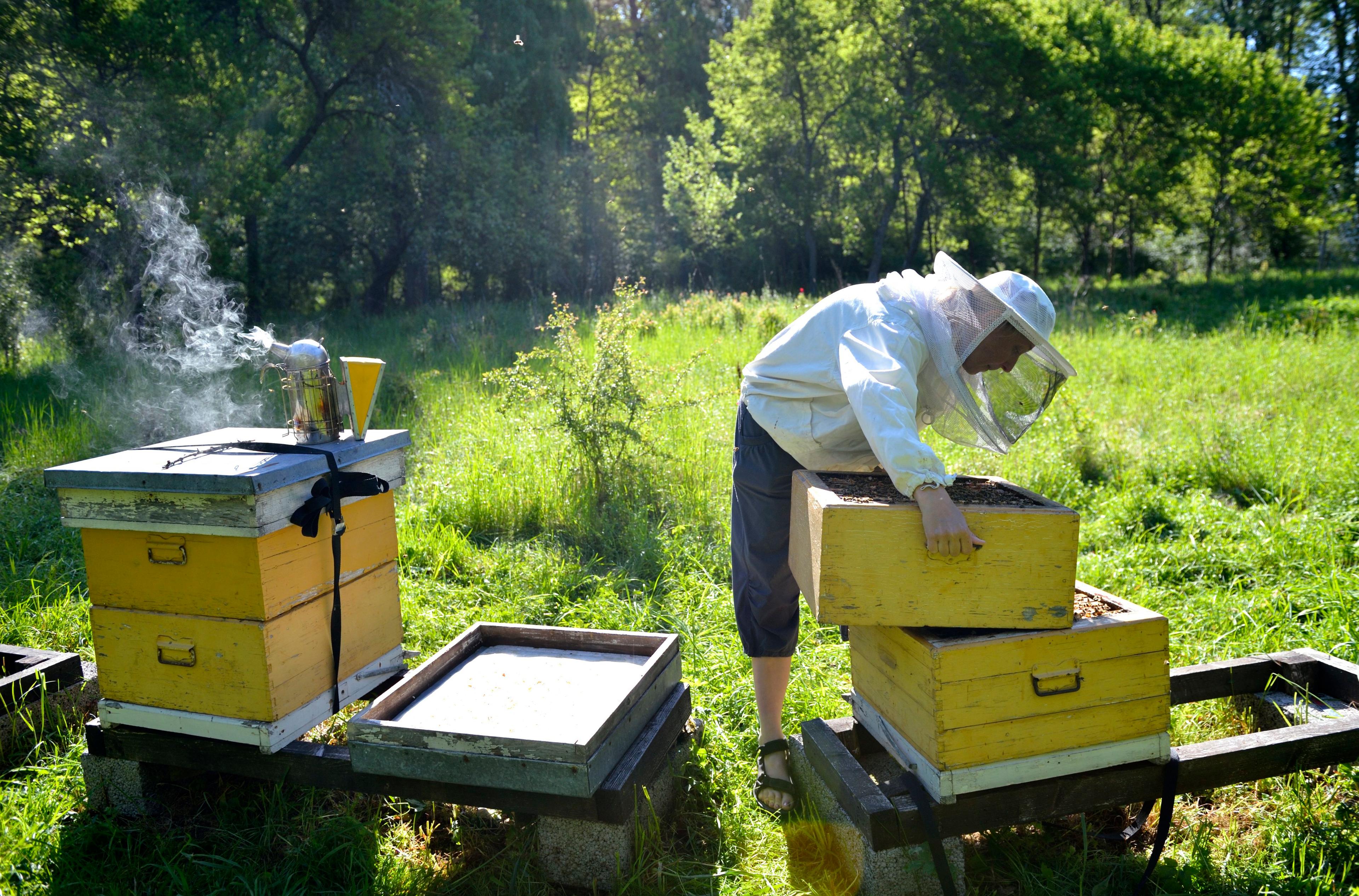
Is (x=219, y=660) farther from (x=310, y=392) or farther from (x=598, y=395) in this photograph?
(x=598, y=395)

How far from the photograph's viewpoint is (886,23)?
1994 cm

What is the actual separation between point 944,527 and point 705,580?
90.9 inches

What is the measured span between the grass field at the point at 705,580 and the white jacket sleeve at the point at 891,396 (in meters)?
1.19

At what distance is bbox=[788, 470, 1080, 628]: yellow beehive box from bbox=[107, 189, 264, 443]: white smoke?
4065mm

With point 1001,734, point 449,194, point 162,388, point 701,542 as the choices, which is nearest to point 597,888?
point 1001,734

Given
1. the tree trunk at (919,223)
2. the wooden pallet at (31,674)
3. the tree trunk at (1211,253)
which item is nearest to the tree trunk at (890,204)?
the tree trunk at (919,223)

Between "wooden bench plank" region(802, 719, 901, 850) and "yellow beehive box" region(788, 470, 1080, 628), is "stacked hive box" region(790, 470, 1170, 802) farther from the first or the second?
"wooden bench plank" region(802, 719, 901, 850)

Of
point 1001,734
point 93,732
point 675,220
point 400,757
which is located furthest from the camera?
point 675,220

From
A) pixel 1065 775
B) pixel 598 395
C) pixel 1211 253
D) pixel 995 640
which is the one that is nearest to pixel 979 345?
pixel 995 640

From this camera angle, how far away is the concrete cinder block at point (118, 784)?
248 centimetres

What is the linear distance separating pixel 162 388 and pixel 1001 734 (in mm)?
7528

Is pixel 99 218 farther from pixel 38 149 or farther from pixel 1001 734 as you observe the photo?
pixel 1001 734

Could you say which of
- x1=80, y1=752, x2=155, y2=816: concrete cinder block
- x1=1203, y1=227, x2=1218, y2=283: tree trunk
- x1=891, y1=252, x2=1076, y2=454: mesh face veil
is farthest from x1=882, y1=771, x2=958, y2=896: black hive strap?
x1=1203, y1=227, x2=1218, y2=283: tree trunk

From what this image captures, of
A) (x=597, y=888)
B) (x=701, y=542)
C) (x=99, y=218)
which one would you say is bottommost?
(x=597, y=888)
